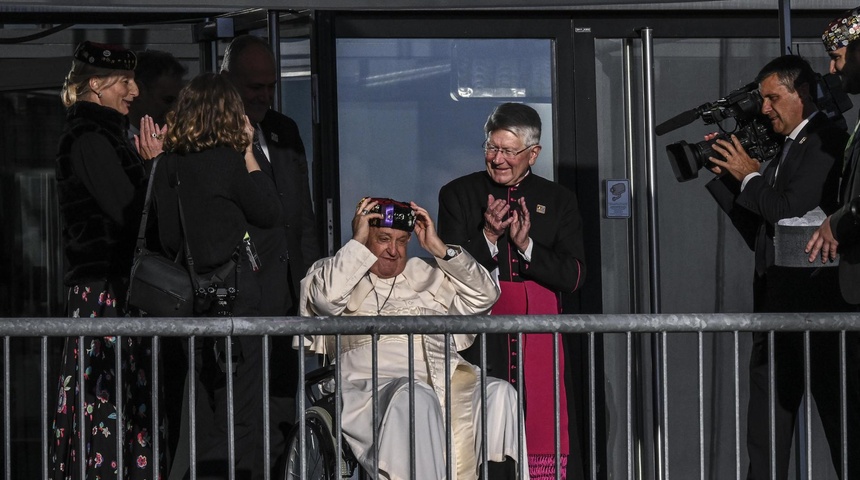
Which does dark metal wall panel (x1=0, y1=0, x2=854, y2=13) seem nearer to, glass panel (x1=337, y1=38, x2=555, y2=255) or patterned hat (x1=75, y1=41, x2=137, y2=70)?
glass panel (x1=337, y1=38, x2=555, y2=255)

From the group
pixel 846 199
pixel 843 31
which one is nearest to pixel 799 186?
pixel 846 199

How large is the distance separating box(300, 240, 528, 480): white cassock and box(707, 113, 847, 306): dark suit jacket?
1.10 m

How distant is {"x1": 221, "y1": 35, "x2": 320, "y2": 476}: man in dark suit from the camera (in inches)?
213

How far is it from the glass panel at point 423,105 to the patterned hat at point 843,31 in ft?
6.33

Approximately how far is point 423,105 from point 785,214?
6.92 ft

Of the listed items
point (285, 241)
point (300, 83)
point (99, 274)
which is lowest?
point (99, 274)

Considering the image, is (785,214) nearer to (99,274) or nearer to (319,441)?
(319,441)

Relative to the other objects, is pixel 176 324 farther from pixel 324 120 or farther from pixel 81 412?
pixel 324 120

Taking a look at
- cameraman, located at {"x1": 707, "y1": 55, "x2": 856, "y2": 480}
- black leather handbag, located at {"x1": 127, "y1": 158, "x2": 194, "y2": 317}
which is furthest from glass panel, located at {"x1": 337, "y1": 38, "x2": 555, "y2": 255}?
black leather handbag, located at {"x1": 127, "y1": 158, "x2": 194, "y2": 317}

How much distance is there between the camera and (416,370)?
199 inches

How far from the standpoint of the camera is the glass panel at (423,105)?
6.65 m

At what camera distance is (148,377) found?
5.16 meters

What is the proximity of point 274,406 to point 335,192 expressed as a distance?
137 centimetres

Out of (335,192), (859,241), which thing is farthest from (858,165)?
(335,192)
